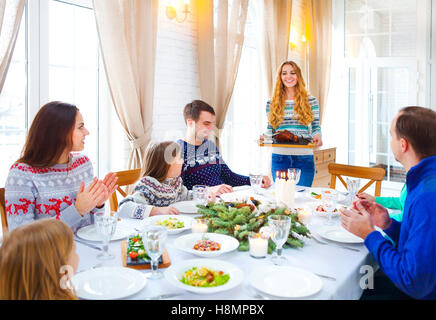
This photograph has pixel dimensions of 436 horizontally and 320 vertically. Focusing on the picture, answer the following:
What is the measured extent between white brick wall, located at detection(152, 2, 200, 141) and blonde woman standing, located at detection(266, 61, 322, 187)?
2.95 ft

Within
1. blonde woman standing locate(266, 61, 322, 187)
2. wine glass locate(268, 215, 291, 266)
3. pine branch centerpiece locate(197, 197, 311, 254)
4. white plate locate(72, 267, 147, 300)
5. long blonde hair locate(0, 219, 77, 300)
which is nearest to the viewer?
long blonde hair locate(0, 219, 77, 300)

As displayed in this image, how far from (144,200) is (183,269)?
89cm

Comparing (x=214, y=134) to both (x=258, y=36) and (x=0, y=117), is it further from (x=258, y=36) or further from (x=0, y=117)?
(x=0, y=117)

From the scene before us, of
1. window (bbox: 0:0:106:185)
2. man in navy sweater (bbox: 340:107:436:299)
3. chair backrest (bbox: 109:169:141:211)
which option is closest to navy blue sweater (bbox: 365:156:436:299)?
man in navy sweater (bbox: 340:107:436:299)

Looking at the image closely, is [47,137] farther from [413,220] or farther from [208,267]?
[413,220]

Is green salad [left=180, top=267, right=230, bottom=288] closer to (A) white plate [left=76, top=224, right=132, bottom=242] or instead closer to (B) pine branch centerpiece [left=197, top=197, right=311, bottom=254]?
(B) pine branch centerpiece [left=197, top=197, right=311, bottom=254]

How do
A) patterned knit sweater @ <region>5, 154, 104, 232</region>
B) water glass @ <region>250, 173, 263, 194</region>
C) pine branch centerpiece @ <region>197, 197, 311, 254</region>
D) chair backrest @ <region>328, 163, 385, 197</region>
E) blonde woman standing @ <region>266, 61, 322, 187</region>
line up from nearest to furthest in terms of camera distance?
pine branch centerpiece @ <region>197, 197, 311, 254</region>, patterned knit sweater @ <region>5, 154, 104, 232</region>, water glass @ <region>250, 173, 263, 194</region>, chair backrest @ <region>328, 163, 385, 197</region>, blonde woman standing @ <region>266, 61, 322, 187</region>

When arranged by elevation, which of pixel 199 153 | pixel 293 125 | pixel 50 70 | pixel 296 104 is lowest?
pixel 199 153

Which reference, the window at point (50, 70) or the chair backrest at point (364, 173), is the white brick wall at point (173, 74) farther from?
the chair backrest at point (364, 173)

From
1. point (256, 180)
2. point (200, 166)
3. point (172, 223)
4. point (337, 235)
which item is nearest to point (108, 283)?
point (172, 223)

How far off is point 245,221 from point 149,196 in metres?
0.71

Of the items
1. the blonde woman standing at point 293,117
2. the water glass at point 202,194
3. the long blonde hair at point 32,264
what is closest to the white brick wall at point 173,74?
the blonde woman standing at point 293,117

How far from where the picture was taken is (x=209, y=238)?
1.56 m

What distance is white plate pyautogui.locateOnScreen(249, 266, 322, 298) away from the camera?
1.14m
